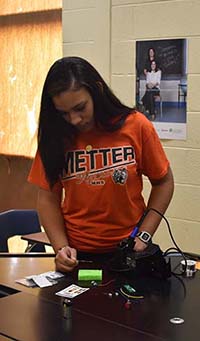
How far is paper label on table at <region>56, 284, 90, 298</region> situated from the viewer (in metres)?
1.56

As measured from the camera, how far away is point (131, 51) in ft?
10.4

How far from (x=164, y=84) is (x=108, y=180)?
141 cm

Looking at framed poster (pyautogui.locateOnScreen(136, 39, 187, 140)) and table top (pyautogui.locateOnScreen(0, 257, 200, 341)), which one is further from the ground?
framed poster (pyautogui.locateOnScreen(136, 39, 187, 140))

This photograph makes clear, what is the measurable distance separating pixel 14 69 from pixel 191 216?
6.81 ft

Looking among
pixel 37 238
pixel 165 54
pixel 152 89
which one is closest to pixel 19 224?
pixel 37 238

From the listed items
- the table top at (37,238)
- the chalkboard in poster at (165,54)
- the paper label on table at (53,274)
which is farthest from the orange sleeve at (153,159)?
the chalkboard in poster at (165,54)

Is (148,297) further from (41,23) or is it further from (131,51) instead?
(41,23)

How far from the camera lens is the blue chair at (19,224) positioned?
292 cm

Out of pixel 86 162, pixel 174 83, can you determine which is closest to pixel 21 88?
pixel 174 83

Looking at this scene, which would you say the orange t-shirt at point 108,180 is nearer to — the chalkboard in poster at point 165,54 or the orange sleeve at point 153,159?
the orange sleeve at point 153,159

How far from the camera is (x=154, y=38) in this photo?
10.1 ft

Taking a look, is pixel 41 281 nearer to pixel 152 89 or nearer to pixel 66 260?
pixel 66 260

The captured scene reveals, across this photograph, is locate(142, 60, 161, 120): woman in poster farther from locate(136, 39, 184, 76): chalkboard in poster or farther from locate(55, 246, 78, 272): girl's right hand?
locate(55, 246, 78, 272): girl's right hand

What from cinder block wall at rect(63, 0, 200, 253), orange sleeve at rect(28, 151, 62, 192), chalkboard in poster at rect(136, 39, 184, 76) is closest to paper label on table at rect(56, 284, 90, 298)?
orange sleeve at rect(28, 151, 62, 192)
